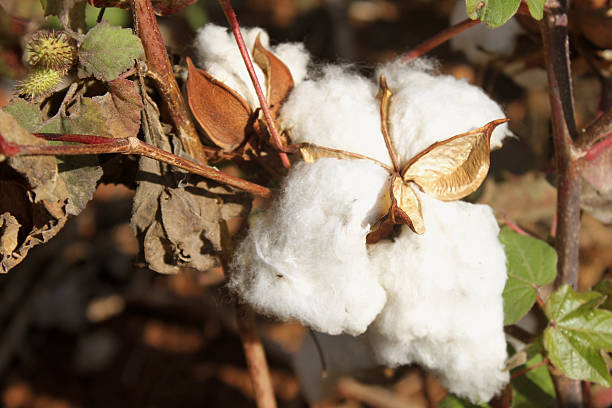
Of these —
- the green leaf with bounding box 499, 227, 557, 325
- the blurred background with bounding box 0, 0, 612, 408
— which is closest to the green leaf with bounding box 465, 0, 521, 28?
the green leaf with bounding box 499, 227, 557, 325

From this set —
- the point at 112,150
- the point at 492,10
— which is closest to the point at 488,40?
the point at 492,10

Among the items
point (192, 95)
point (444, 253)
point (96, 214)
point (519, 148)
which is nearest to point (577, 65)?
point (519, 148)

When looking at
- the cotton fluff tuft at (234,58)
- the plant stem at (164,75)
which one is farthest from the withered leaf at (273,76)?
the plant stem at (164,75)

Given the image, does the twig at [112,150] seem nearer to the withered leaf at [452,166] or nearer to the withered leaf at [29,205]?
the withered leaf at [29,205]

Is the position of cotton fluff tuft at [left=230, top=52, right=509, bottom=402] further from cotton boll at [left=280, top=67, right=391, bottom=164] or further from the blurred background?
the blurred background

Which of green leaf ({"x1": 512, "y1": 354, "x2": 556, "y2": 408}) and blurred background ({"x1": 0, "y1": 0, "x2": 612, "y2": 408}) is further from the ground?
green leaf ({"x1": 512, "y1": 354, "x2": 556, "y2": 408})
